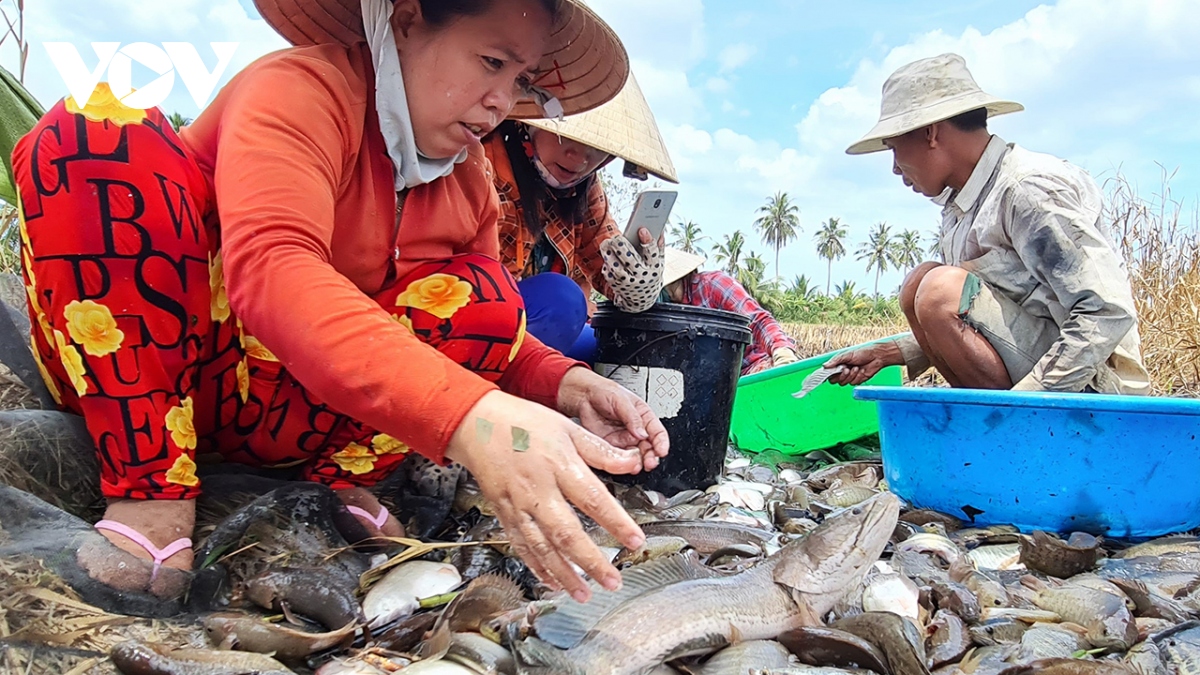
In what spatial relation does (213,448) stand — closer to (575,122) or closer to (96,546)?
(96,546)

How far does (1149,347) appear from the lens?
5.61 meters

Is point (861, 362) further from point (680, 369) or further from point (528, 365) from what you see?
point (528, 365)

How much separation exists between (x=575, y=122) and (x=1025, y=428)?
72.6 inches

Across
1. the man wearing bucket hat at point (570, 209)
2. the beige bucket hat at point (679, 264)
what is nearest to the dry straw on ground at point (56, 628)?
the man wearing bucket hat at point (570, 209)

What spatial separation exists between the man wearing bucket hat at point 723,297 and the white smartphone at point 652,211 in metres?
2.03

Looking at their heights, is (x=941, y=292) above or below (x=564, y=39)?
below

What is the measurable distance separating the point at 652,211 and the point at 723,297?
2.33 metres

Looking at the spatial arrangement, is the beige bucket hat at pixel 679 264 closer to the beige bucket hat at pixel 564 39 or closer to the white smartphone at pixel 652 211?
the white smartphone at pixel 652 211

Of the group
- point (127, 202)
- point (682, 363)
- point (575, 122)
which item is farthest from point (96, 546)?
point (575, 122)

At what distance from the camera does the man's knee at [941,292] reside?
10.0 ft

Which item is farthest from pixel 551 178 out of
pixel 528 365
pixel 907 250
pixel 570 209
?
pixel 907 250

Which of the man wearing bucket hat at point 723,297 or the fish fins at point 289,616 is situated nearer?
the fish fins at point 289,616

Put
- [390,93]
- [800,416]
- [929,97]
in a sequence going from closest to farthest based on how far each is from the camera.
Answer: [390,93], [929,97], [800,416]

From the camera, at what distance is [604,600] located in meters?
1.48
